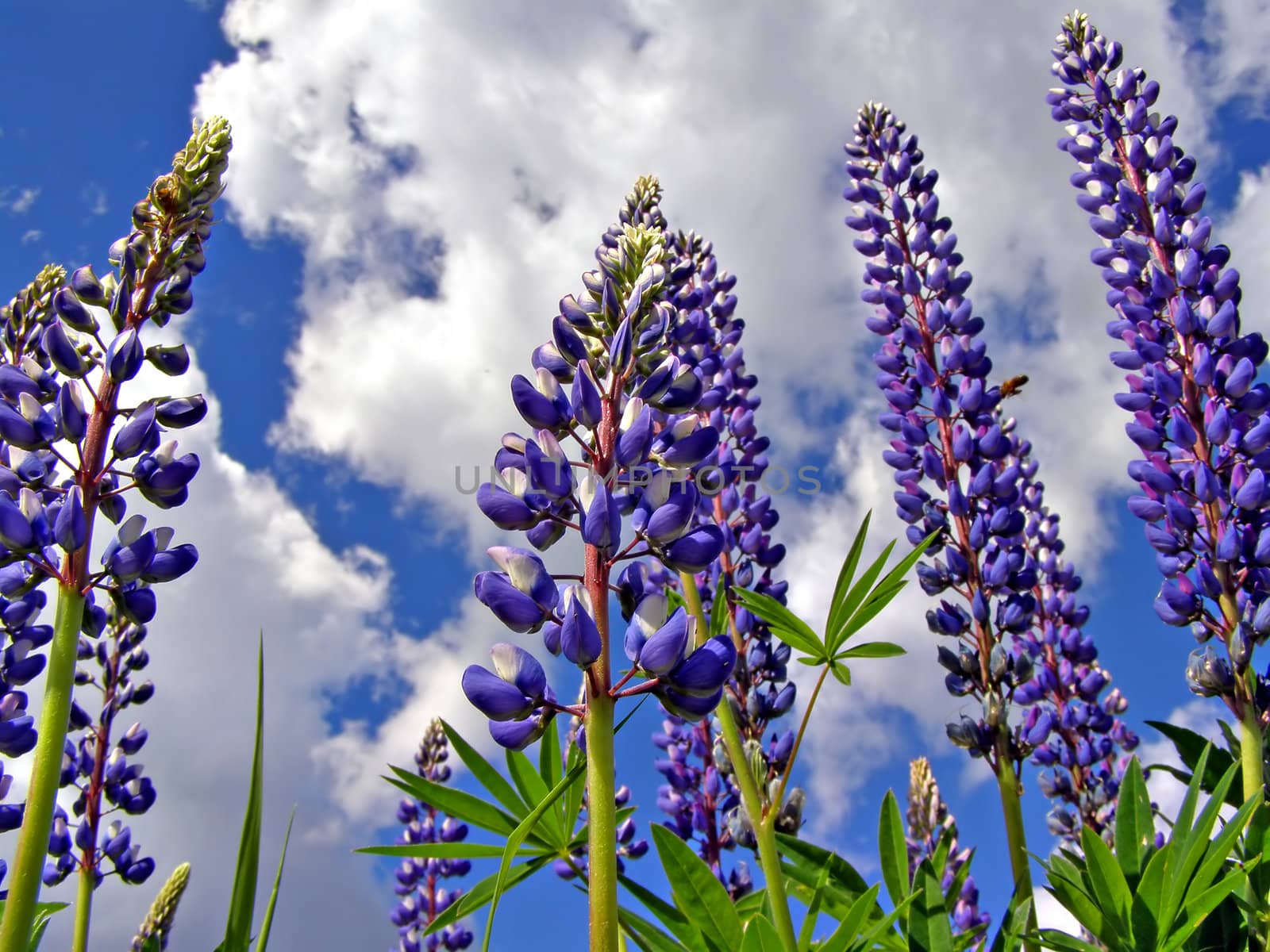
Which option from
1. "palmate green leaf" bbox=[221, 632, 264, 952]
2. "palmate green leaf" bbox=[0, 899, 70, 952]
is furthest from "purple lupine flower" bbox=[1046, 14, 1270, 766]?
"palmate green leaf" bbox=[0, 899, 70, 952]

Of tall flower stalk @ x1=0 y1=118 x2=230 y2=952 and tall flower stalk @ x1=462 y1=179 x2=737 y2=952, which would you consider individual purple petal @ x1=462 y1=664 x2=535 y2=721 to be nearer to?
tall flower stalk @ x1=462 y1=179 x2=737 y2=952

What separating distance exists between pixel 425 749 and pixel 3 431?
6860mm

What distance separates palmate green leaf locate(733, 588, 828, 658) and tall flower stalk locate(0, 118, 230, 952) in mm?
1658

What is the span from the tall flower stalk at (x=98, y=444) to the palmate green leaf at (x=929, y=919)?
2.25m

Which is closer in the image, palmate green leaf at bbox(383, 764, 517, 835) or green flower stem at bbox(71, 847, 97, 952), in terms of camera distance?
palmate green leaf at bbox(383, 764, 517, 835)

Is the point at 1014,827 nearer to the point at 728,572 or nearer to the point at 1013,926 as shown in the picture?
the point at 1013,926

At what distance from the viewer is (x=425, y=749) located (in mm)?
8891

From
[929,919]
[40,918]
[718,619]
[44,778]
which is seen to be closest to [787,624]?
[718,619]

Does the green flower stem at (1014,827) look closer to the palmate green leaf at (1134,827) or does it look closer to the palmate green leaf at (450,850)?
the palmate green leaf at (1134,827)

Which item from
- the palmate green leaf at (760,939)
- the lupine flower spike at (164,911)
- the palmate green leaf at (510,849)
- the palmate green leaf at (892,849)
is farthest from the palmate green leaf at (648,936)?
the lupine flower spike at (164,911)

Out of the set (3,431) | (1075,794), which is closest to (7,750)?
(3,431)

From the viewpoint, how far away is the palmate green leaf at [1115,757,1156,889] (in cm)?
301

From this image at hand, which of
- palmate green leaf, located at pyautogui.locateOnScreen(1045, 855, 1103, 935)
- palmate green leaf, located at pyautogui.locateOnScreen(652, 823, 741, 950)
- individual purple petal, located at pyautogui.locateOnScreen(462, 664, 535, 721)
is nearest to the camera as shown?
individual purple petal, located at pyautogui.locateOnScreen(462, 664, 535, 721)

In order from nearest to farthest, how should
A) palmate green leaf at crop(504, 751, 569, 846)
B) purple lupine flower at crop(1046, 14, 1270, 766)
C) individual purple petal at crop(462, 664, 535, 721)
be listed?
individual purple petal at crop(462, 664, 535, 721) → palmate green leaf at crop(504, 751, 569, 846) → purple lupine flower at crop(1046, 14, 1270, 766)
